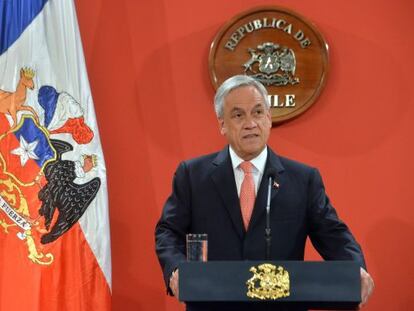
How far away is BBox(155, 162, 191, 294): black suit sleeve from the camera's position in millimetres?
2303

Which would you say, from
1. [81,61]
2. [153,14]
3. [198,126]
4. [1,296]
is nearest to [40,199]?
[1,296]

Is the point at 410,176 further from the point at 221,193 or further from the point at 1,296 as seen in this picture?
the point at 1,296

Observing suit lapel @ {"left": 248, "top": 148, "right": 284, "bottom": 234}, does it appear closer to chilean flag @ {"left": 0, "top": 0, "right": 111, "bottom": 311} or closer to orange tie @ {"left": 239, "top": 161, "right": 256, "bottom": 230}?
orange tie @ {"left": 239, "top": 161, "right": 256, "bottom": 230}

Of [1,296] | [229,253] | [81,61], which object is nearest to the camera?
[229,253]

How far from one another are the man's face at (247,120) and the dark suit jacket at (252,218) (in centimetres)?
9

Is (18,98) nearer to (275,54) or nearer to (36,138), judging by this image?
(36,138)

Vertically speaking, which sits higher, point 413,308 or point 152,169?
point 152,169

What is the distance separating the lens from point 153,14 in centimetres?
359

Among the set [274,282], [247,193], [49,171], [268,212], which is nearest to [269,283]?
[274,282]

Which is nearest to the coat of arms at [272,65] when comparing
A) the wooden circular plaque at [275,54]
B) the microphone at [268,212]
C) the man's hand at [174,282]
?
the wooden circular plaque at [275,54]

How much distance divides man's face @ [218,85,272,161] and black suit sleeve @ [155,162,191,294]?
0.81ft

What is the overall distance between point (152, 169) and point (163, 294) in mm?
646

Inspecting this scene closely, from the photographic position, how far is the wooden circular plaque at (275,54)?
3504 mm

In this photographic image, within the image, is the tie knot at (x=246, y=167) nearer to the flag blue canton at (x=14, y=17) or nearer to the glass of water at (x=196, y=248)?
the glass of water at (x=196, y=248)
